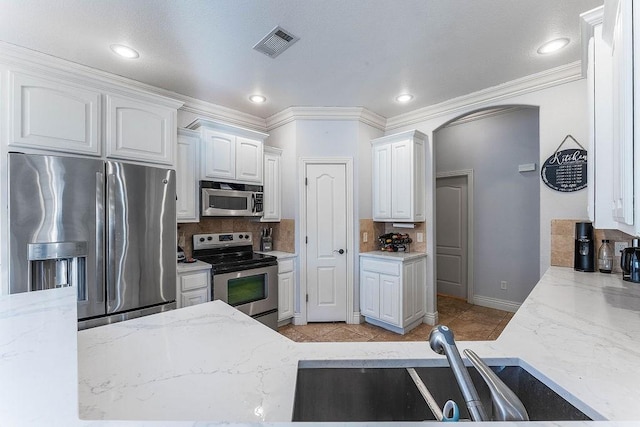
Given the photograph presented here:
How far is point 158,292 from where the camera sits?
7.52 ft

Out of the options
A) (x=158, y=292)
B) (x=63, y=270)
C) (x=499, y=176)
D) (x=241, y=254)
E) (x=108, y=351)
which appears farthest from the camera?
(x=499, y=176)

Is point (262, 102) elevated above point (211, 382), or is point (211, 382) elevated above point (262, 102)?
point (262, 102)

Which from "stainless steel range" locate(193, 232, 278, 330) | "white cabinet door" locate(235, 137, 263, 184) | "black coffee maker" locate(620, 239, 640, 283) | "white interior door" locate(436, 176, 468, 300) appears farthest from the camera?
"white interior door" locate(436, 176, 468, 300)

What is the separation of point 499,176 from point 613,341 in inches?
137

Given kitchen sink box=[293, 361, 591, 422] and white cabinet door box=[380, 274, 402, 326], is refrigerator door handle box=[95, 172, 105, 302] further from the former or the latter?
white cabinet door box=[380, 274, 402, 326]

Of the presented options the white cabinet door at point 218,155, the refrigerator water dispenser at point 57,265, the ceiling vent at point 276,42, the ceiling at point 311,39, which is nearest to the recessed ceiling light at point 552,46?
the ceiling at point 311,39

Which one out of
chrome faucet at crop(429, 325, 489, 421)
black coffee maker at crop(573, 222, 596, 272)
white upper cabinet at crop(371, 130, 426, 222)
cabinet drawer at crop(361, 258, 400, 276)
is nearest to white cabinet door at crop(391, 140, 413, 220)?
white upper cabinet at crop(371, 130, 426, 222)

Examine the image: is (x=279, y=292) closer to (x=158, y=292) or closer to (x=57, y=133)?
(x=158, y=292)

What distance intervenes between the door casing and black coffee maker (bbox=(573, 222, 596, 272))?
6.80 ft

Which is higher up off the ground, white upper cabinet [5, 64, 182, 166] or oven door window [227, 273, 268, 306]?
white upper cabinet [5, 64, 182, 166]

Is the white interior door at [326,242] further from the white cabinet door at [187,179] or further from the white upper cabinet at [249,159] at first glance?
the white cabinet door at [187,179]

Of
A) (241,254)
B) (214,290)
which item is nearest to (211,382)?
(214,290)

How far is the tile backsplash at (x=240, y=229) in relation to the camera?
3.17 meters

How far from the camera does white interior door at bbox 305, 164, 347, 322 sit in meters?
3.49
